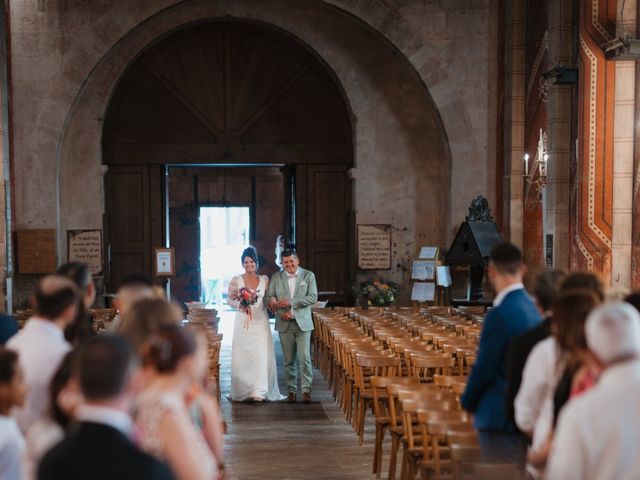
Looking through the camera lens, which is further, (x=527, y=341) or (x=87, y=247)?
(x=87, y=247)

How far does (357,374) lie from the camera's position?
9414mm

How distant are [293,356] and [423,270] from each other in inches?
309

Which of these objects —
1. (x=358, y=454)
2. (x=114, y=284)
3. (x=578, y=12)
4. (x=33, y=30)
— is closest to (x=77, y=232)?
(x=114, y=284)

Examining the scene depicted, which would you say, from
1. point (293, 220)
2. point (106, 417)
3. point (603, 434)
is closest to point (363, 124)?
point (293, 220)

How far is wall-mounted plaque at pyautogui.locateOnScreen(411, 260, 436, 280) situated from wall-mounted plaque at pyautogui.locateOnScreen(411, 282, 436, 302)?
171mm

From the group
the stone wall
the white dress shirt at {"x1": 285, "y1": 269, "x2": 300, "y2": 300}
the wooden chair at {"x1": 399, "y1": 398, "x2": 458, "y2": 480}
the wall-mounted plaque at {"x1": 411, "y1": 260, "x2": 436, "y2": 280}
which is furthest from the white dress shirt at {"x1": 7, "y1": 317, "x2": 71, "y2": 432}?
the wall-mounted plaque at {"x1": 411, "y1": 260, "x2": 436, "y2": 280}

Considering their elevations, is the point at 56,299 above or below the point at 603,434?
above

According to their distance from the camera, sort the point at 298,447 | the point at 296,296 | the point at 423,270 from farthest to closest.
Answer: the point at 423,270, the point at 296,296, the point at 298,447

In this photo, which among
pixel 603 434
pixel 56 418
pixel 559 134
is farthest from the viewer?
pixel 559 134

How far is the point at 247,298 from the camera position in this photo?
11.3m

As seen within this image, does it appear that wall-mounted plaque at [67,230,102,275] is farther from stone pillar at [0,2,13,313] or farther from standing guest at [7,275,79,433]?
standing guest at [7,275,79,433]

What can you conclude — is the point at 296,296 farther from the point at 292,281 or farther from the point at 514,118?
the point at 514,118

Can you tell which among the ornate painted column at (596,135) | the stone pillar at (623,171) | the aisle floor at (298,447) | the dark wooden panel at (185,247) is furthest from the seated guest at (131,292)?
the dark wooden panel at (185,247)

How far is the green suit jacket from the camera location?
37.2ft
